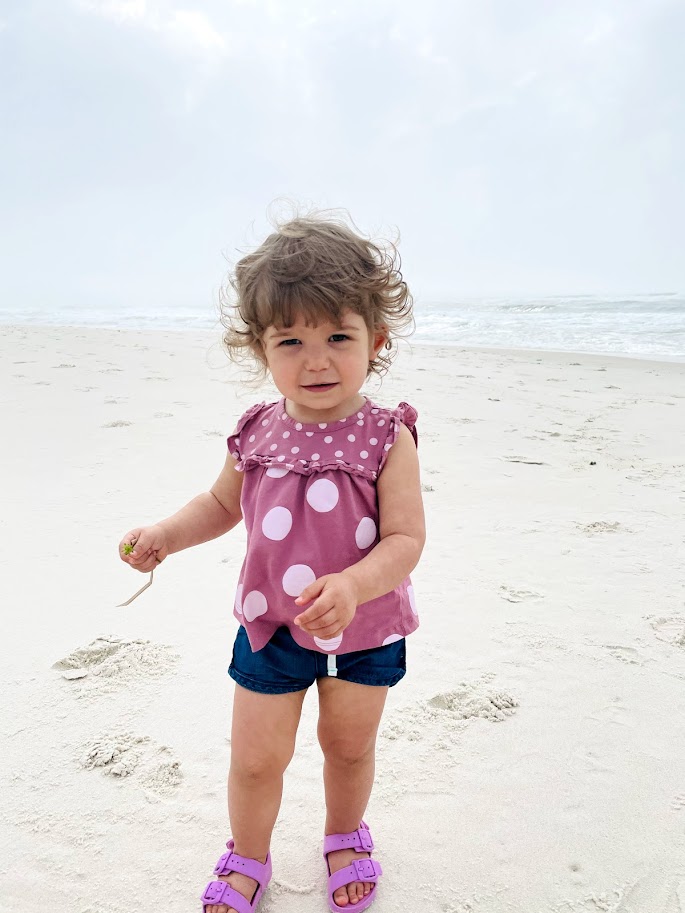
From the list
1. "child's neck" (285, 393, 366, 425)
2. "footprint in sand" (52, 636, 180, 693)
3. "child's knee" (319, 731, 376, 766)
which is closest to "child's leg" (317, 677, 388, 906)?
"child's knee" (319, 731, 376, 766)

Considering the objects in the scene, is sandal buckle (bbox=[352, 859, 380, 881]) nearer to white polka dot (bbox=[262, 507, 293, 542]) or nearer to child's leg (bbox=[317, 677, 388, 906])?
child's leg (bbox=[317, 677, 388, 906])

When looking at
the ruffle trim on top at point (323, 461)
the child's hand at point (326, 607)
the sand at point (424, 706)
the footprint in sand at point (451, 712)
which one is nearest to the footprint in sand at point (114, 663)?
the sand at point (424, 706)

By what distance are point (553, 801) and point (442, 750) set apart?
10.8 inches

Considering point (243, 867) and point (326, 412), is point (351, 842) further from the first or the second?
point (326, 412)

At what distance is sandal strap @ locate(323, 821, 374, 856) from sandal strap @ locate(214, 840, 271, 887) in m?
0.13

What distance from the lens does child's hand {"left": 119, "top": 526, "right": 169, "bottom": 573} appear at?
4.83ft

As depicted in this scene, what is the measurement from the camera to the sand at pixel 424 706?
4.94ft

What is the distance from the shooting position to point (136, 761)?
1.78m

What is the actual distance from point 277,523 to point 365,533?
151mm

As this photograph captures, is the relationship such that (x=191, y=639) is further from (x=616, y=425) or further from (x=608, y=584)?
(x=616, y=425)

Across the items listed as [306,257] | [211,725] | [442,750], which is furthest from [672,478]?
[306,257]

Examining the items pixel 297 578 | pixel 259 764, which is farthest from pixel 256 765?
pixel 297 578

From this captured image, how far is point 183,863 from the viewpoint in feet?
5.01

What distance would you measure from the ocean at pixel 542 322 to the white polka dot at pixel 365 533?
26.3 feet
